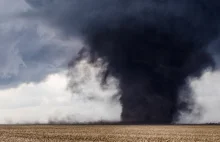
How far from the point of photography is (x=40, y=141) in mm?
47719

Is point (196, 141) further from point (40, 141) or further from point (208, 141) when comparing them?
point (40, 141)

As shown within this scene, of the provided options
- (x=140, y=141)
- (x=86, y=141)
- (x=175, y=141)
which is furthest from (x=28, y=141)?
(x=175, y=141)

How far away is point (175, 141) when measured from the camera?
47.7 m

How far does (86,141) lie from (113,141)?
150 inches

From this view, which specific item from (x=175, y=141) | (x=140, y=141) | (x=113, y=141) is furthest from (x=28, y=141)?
(x=175, y=141)

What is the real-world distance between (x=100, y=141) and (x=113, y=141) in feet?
6.55

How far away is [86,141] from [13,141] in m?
10.4

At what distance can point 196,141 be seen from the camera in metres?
Answer: 48.5

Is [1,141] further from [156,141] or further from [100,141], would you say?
[156,141]

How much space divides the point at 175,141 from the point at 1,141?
24.5 metres

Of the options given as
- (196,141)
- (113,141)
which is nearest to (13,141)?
(113,141)

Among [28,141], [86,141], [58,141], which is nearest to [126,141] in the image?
[86,141]

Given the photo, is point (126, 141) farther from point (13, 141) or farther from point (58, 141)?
point (13, 141)

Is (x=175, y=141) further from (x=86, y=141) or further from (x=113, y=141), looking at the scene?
(x=86, y=141)
